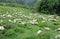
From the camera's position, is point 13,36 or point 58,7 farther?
point 58,7

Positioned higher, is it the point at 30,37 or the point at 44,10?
the point at 30,37

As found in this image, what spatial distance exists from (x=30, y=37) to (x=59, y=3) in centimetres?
1110

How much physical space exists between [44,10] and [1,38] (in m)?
11.5

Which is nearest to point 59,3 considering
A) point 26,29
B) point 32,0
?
point 26,29

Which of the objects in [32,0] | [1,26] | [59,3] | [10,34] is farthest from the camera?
[32,0]

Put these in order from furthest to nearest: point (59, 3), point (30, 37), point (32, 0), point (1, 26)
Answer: point (32, 0) → point (59, 3) → point (1, 26) → point (30, 37)

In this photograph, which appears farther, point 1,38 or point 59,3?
point 59,3

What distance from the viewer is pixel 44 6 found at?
56.3ft

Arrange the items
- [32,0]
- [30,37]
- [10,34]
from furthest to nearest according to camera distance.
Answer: [32,0]
[10,34]
[30,37]

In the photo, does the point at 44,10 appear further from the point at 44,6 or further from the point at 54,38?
the point at 54,38

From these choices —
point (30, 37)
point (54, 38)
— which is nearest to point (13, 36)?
point (30, 37)

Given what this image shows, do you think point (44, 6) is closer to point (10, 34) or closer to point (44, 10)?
point (44, 10)

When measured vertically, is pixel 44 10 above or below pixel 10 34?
below

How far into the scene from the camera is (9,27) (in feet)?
22.1
